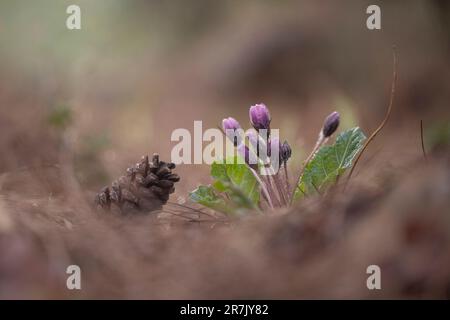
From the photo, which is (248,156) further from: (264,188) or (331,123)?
(331,123)

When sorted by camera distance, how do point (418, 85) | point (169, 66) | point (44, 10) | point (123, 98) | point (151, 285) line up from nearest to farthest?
point (151, 285)
point (418, 85)
point (44, 10)
point (123, 98)
point (169, 66)

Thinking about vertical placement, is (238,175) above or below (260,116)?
below

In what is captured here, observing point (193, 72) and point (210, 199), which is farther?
point (193, 72)

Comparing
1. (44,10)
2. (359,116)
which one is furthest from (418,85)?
(44,10)

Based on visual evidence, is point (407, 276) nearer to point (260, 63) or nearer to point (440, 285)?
point (440, 285)

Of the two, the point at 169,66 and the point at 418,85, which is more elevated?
the point at 169,66

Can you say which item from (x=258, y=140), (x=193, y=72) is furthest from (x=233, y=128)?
(x=193, y=72)

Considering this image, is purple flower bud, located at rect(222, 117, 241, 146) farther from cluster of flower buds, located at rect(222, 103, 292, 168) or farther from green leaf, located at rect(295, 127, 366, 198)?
green leaf, located at rect(295, 127, 366, 198)

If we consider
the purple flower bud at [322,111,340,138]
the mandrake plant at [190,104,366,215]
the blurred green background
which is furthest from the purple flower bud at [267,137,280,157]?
the blurred green background
